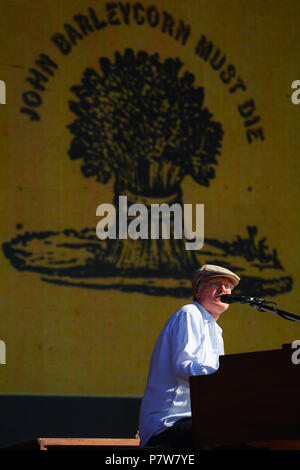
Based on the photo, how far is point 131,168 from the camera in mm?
6645

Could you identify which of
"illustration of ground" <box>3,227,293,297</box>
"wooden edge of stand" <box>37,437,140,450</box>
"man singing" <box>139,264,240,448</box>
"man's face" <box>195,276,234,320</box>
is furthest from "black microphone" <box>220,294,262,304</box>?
"illustration of ground" <box>3,227,293,297</box>

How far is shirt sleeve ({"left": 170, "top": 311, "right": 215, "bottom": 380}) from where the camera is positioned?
12.9 feet

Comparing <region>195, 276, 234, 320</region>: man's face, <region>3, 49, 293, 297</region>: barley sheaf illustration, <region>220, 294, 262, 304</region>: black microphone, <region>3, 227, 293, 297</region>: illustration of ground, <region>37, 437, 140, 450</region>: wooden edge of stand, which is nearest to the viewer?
<region>220, 294, 262, 304</region>: black microphone

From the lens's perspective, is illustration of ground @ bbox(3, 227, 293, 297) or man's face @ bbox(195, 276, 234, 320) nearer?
man's face @ bbox(195, 276, 234, 320)

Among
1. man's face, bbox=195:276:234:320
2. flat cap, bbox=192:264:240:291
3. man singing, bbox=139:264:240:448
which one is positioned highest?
flat cap, bbox=192:264:240:291

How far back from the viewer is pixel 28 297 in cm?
621

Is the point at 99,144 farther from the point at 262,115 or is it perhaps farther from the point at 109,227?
the point at 262,115

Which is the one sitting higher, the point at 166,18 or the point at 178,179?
the point at 166,18

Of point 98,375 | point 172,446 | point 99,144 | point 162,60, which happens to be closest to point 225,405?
point 172,446

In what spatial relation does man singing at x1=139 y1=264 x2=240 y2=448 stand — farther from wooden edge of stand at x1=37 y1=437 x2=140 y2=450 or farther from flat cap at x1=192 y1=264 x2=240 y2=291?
wooden edge of stand at x1=37 y1=437 x2=140 y2=450

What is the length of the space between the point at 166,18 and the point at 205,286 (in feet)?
9.82

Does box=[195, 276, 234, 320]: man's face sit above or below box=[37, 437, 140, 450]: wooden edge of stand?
above

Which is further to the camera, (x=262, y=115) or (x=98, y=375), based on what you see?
(x=262, y=115)
